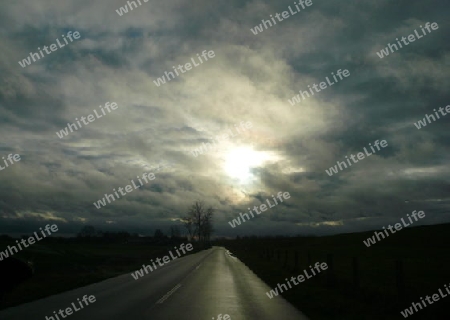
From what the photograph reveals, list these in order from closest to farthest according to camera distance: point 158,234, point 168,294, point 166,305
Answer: point 166,305 → point 168,294 → point 158,234

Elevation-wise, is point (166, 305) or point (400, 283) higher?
point (166, 305)

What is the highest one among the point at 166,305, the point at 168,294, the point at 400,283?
the point at 166,305

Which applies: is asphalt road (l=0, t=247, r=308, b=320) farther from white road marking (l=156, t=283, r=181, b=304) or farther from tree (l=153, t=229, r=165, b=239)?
tree (l=153, t=229, r=165, b=239)

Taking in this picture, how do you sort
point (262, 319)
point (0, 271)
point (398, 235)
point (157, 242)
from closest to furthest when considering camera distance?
point (0, 271), point (262, 319), point (398, 235), point (157, 242)

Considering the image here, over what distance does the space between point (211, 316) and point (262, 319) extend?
1408 mm

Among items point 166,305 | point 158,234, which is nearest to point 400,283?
point 166,305

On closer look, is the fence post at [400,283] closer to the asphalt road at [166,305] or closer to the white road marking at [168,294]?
the asphalt road at [166,305]

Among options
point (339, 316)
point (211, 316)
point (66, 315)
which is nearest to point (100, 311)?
point (66, 315)

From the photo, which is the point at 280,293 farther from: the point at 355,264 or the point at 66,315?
the point at 66,315

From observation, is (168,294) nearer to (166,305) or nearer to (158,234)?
(166,305)

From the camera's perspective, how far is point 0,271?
949cm

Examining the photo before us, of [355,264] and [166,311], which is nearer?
[166,311]

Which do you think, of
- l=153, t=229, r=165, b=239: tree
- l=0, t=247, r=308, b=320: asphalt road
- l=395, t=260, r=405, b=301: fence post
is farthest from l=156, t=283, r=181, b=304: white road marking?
l=153, t=229, r=165, b=239: tree

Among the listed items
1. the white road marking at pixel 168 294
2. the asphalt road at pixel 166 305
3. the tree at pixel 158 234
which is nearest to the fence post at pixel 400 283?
the asphalt road at pixel 166 305
